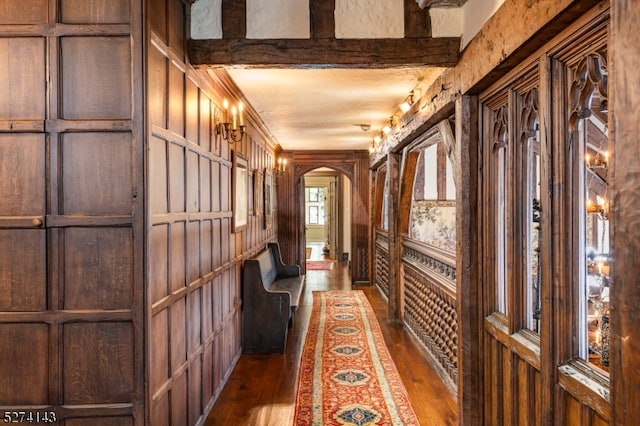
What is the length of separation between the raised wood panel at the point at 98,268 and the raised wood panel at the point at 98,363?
118 mm

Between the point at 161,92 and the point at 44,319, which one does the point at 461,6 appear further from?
the point at 44,319

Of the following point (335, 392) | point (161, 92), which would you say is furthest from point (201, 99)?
point (335, 392)

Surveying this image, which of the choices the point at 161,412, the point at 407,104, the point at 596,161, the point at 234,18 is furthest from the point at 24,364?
the point at 407,104

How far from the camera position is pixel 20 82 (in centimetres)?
198

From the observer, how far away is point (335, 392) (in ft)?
11.7

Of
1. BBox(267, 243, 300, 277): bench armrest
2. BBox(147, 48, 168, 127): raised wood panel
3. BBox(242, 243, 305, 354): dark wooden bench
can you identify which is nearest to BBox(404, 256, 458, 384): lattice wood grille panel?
BBox(242, 243, 305, 354): dark wooden bench

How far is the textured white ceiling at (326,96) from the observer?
3.55 meters

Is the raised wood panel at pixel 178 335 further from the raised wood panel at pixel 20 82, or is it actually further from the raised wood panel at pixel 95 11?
the raised wood panel at pixel 95 11

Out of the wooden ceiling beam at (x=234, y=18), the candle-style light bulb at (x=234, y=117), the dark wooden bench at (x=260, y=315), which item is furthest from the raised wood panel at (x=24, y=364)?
the dark wooden bench at (x=260, y=315)

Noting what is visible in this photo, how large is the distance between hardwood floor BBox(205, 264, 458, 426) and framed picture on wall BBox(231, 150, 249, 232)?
1.40 metres

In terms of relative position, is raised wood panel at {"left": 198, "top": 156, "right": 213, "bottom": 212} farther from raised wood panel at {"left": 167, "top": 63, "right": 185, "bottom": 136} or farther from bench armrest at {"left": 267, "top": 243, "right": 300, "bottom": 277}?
bench armrest at {"left": 267, "top": 243, "right": 300, "bottom": 277}

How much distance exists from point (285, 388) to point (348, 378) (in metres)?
0.58

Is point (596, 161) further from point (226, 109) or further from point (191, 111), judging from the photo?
point (226, 109)

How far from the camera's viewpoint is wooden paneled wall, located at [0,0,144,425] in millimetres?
1978
